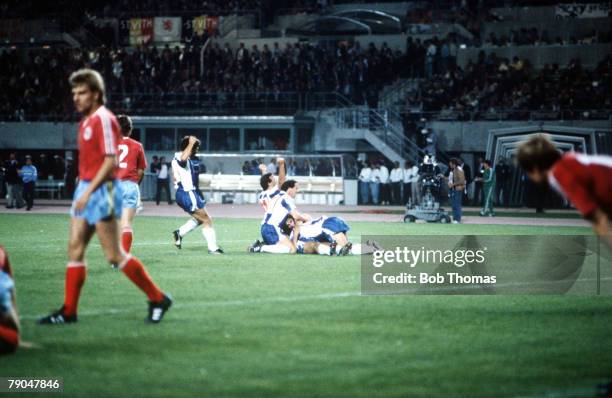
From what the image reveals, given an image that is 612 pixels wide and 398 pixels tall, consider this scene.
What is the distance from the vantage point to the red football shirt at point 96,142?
9.64m

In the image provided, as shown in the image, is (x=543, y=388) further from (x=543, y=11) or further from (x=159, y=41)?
(x=159, y=41)

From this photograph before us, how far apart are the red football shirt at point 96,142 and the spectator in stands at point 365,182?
34893 mm

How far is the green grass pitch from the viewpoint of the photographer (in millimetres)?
7391

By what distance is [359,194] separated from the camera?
45.4m

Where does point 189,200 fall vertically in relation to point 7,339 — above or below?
above

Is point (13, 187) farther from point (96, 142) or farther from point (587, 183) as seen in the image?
point (587, 183)

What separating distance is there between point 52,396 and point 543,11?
146 feet

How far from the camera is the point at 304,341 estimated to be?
30.0 ft

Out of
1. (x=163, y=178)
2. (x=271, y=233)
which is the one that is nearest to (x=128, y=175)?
(x=271, y=233)

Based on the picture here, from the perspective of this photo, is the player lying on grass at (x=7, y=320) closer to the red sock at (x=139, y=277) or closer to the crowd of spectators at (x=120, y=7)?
the red sock at (x=139, y=277)

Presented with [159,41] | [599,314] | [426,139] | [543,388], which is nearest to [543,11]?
[426,139]

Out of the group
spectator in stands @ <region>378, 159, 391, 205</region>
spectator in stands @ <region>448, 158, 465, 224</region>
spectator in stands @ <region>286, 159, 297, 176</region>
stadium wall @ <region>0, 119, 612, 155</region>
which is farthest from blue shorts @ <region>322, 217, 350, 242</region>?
spectator in stands @ <region>286, 159, 297, 176</region>

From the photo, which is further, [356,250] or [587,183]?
[356,250]

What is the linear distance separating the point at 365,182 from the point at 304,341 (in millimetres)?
35779
